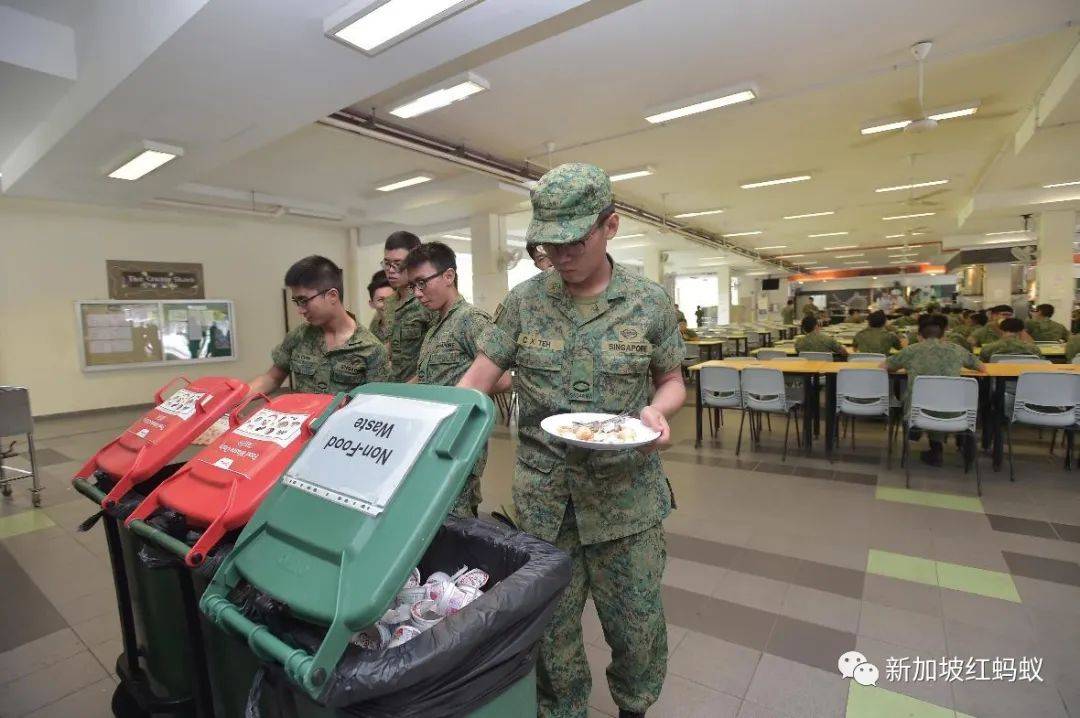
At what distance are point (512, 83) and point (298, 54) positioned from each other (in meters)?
1.85

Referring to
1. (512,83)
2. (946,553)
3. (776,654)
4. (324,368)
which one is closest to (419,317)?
(324,368)

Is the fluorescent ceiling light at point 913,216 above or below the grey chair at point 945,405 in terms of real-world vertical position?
above

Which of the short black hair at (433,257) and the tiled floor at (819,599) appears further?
the short black hair at (433,257)

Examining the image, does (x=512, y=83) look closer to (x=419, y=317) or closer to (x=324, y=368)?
(x=419, y=317)

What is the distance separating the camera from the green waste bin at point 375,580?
0.78 metres

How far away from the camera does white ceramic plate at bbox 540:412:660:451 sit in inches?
43.7

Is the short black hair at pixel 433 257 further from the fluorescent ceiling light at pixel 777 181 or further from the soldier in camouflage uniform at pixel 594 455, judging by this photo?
the fluorescent ceiling light at pixel 777 181

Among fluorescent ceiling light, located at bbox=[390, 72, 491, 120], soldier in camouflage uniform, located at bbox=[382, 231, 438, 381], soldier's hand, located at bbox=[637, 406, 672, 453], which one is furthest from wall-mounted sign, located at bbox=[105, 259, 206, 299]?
soldier's hand, located at bbox=[637, 406, 672, 453]


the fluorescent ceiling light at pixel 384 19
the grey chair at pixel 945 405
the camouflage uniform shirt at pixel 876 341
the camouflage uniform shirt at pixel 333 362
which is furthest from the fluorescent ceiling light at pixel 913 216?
the camouflage uniform shirt at pixel 333 362

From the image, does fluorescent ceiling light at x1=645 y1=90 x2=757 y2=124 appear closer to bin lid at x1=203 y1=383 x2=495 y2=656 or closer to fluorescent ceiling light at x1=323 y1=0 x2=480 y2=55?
fluorescent ceiling light at x1=323 y1=0 x2=480 y2=55

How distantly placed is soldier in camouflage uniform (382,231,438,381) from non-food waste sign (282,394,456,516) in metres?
1.76

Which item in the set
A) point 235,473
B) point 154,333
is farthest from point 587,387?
point 154,333

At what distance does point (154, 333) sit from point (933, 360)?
1004cm

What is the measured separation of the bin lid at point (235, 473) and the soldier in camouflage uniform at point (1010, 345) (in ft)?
21.8
